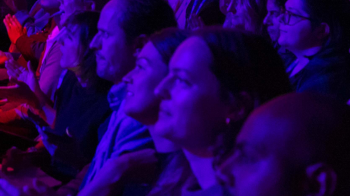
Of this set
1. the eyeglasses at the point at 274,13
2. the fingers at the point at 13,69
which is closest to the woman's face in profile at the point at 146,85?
the eyeglasses at the point at 274,13

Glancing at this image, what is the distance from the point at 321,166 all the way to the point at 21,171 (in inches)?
54.2

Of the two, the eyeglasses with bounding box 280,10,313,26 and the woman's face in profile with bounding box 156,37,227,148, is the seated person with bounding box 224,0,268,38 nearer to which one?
the eyeglasses with bounding box 280,10,313,26

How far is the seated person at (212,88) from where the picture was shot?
3.17ft

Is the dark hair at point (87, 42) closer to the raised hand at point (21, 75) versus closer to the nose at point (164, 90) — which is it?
the raised hand at point (21, 75)

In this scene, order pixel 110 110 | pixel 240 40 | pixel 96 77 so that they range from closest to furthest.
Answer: pixel 240 40
pixel 110 110
pixel 96 77

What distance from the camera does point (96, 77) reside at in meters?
1.71

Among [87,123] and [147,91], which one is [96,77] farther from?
[147,91]

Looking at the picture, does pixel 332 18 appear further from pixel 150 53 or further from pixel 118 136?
pixel 118 136

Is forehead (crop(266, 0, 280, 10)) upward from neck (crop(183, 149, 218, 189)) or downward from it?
upward

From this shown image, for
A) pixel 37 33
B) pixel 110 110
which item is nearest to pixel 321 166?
pixel 110 110

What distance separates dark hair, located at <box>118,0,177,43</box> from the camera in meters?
1.34

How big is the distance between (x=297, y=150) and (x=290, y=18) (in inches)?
24.9

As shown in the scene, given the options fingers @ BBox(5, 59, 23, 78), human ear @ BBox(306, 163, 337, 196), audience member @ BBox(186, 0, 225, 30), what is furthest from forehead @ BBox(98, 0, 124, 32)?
fingers @ BBox(5, 59, 23, 78)

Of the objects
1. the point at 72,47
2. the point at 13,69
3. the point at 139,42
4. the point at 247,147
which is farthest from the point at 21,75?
the point at 247,147
